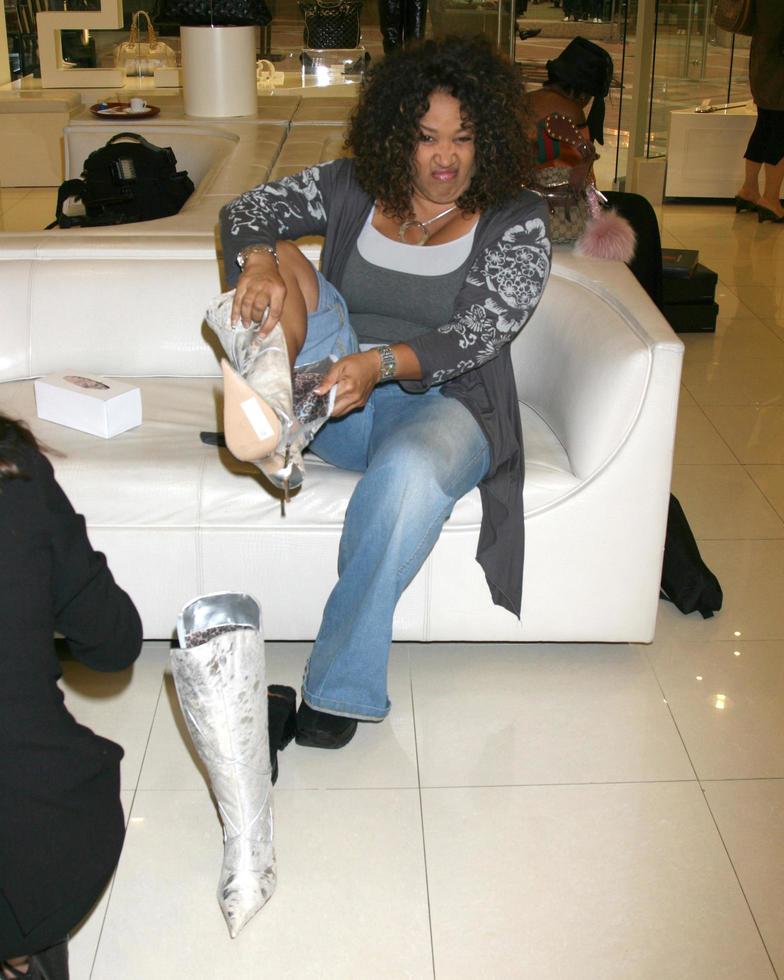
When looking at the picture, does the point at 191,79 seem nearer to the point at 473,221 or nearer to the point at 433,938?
the point at 473,221

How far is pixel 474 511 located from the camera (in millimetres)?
2225

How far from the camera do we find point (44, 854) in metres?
1.31

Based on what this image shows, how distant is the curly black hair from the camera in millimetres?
2244

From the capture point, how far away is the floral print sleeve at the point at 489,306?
7.07ft

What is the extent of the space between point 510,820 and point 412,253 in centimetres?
115

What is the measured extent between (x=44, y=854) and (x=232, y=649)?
403 mm

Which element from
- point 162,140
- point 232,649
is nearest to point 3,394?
point 232,649

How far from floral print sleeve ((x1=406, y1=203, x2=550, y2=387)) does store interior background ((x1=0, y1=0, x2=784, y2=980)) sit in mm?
682

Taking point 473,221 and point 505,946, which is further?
point 473,221

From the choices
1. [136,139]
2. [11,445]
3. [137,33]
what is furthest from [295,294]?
[137,33]

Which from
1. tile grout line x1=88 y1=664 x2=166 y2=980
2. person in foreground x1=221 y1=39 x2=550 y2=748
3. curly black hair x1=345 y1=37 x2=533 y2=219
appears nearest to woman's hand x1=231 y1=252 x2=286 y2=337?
person in foreground x1=221 y1=39 x2=550 y2=748

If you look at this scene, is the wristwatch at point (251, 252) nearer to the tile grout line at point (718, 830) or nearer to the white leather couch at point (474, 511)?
the white leather couch at point (474, 511)

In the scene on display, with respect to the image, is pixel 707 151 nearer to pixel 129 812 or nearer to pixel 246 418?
pixel 246 418

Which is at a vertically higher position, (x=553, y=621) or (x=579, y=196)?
(x=579, y=196)
